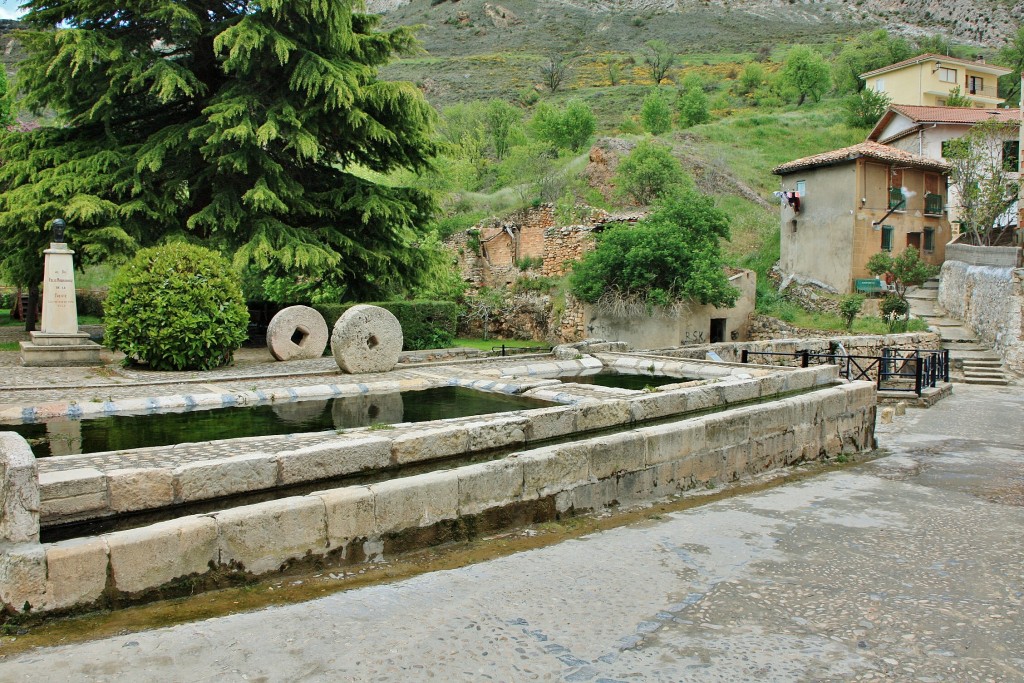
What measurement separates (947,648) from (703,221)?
2240cm

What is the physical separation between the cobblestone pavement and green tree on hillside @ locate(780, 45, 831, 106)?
198 feet

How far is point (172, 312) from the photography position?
1312 cm

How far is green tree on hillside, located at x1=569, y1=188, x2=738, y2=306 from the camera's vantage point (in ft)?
79.1

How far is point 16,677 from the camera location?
3486 millimetres

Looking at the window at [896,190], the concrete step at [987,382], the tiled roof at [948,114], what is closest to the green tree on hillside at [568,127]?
the tiled roof at [948,114]

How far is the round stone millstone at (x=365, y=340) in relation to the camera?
12.6 meters

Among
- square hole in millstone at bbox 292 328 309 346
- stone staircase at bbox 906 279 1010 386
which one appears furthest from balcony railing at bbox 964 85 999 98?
square hole in millstone at bbox 292 328 309 346

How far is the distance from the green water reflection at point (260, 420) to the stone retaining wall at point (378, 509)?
2.47m

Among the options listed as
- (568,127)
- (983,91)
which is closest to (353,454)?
(568,127)

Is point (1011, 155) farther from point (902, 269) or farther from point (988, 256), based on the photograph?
point (988, 256)

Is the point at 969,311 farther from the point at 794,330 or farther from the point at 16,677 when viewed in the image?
the point at 16,677

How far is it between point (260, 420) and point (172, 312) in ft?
17.3

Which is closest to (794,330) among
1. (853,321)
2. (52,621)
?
(853,321)

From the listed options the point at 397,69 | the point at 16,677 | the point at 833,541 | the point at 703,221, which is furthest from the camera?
the point at 397,69
